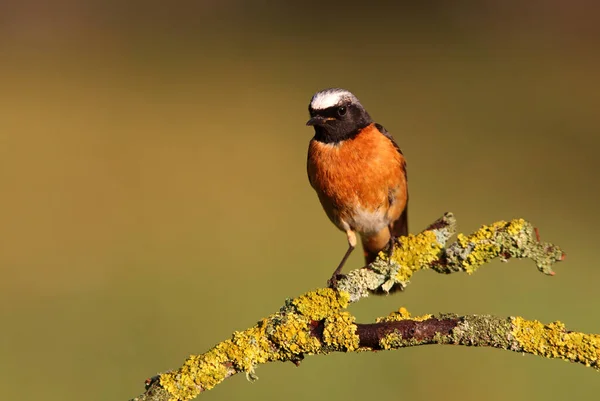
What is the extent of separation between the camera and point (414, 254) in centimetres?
294

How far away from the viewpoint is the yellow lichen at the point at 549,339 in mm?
2244

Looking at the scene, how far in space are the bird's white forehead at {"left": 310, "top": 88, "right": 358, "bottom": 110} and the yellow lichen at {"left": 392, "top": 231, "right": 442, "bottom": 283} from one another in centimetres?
119

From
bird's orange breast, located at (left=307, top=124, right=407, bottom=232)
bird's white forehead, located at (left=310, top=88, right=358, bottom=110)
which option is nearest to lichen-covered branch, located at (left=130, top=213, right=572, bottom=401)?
bird's orange breast, located at (left=307, top=124, right=407, bottom=232)

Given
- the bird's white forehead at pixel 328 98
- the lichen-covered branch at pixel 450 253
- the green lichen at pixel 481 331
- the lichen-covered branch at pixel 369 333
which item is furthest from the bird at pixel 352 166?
the green lichen at pixel 481 331

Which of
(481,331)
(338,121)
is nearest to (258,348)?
(481,331)

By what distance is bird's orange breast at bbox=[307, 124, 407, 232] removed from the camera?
13.2 ft

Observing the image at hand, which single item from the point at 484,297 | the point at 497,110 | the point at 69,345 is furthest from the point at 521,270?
the point at 497,110

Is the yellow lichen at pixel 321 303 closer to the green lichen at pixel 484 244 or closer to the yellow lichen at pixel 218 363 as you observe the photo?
the yellow lichen at pixel 218 363

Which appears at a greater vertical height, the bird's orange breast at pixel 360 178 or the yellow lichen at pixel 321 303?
the bird's orange breast at pixel 360 178

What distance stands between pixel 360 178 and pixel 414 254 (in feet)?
3.67

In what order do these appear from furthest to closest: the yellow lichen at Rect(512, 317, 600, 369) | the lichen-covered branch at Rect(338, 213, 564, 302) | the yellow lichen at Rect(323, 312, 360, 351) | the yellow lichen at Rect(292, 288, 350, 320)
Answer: the lichen-covered branch at Rect(338, 213, 564, 302)
the yellow lichen at Rect(292, 288, 350, 320)
the yellow lichen at Rect(323, 312, 360, 351)
the yellow lichen at Rect(512, 317, 600, 369)

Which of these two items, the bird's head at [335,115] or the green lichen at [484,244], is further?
the bird's head at [335,115]

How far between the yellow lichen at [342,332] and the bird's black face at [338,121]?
1715 millimetres

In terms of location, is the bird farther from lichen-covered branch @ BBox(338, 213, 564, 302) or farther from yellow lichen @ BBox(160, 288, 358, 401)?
yellow lichen @ BBox(160, 288, 358, 401)
